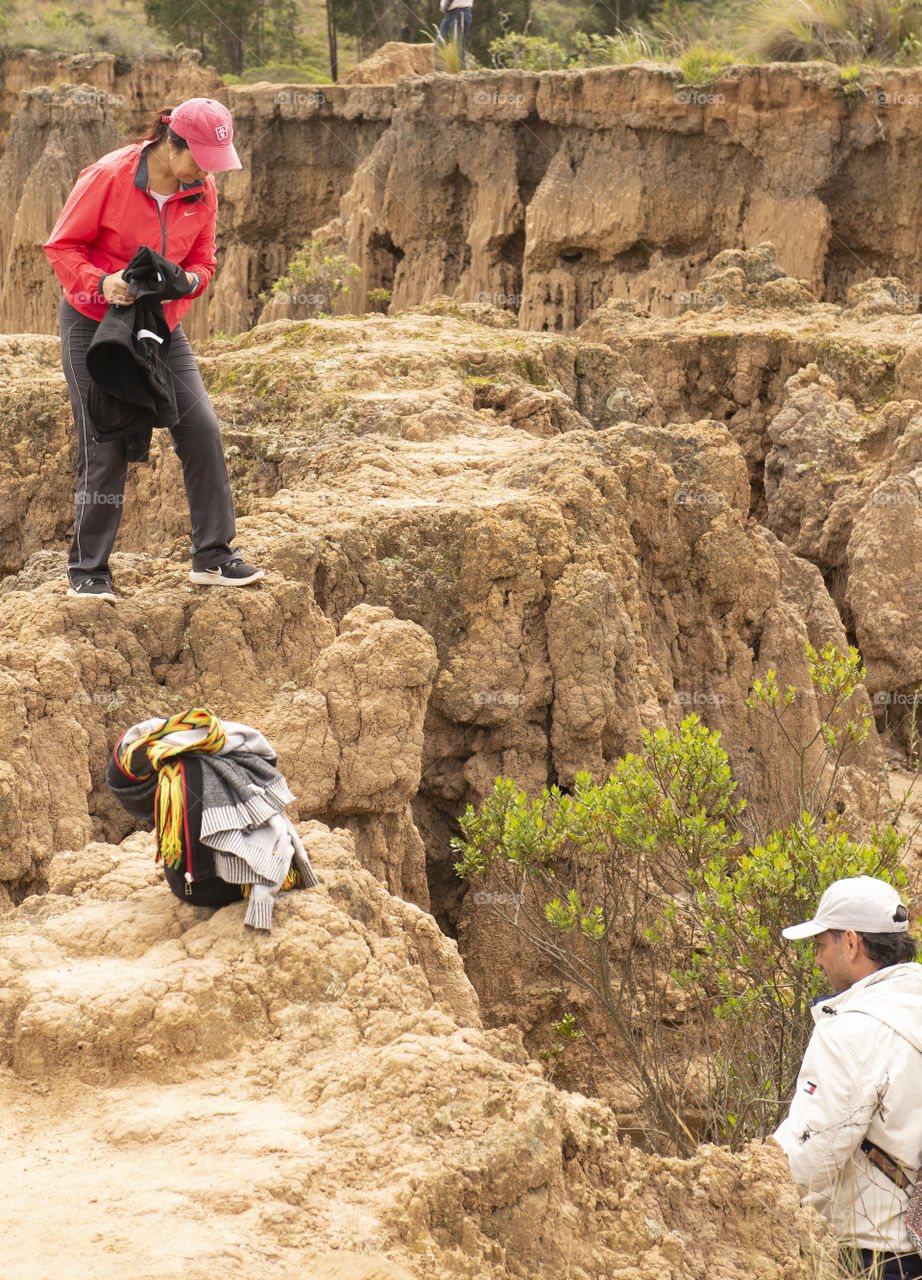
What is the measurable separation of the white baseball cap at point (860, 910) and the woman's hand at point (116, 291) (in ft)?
10.4

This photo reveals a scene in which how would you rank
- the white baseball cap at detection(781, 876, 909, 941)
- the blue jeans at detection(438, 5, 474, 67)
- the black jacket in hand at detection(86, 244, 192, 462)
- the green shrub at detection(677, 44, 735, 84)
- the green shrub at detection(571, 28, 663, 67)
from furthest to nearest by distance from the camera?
the blue jeans at detection(438, 5, 474, 67) → the green shrub at detection(571, 28, 663, 67) → the green shrub at detection(677, 44, 735, 84) → the black jacket in hand at detection(86, 244, 192, 462) → the white baseball cap at detection(781, 876, 909, 941)

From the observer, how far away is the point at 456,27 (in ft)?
66.9

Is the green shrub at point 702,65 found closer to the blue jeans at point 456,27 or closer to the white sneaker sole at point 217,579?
the blue jeans at point 456,27

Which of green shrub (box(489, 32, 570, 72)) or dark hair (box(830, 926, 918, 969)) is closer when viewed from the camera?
dark hair (box(830, 926, 918, 969))

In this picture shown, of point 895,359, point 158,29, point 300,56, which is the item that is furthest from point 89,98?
point 895,359

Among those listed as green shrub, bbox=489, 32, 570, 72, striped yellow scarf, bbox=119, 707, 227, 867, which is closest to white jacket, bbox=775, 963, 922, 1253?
striped yellow scarf, bbox=119, 707, 227, 867

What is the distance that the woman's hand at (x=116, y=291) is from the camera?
4.70 meters

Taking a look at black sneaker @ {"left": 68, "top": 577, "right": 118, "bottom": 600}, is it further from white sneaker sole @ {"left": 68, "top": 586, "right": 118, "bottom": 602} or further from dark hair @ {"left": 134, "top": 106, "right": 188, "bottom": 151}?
dark hair @ {"left": 134, "top": 106, "right": 188, "bottom": 151}

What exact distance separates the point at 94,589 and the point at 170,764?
6.21 ft

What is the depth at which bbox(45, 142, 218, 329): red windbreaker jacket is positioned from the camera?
475 centimetres

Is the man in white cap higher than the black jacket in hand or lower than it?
lower

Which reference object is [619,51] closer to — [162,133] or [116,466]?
[162,133]

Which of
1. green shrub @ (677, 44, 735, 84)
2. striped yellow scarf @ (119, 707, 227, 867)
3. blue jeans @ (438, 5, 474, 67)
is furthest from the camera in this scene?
blue jeans @ (438, 5, 474, 67)

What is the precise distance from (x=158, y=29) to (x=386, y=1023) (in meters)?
27.3
